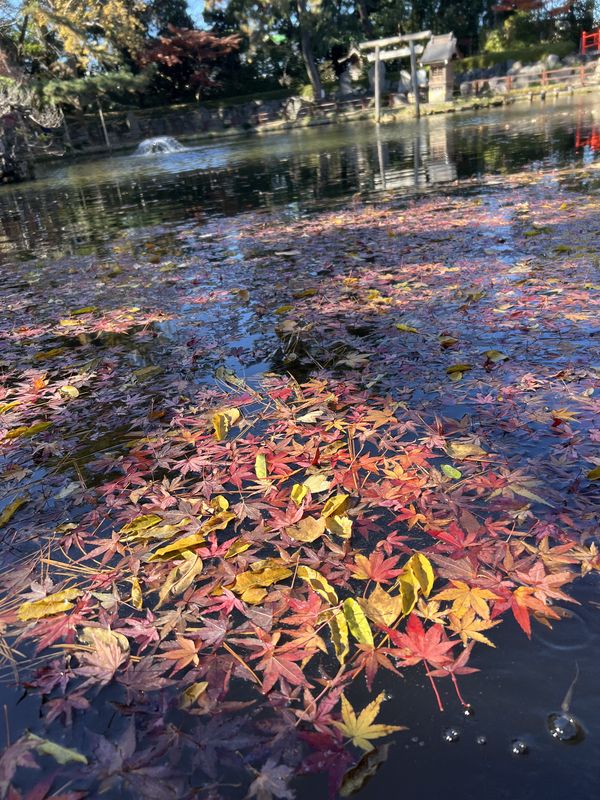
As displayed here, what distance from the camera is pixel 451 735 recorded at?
127 centimetres

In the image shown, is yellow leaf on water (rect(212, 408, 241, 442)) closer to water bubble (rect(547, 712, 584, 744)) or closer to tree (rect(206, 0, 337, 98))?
water bubble (rect(547, 712, 584, 744))

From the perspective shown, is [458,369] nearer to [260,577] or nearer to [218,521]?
[218,521]

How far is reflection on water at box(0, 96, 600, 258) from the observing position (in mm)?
10078

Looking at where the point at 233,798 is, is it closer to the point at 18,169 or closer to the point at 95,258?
the point at 95,258

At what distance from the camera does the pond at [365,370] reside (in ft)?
4.15

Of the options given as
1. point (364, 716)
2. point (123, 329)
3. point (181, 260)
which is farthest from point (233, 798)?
point (181, 260)

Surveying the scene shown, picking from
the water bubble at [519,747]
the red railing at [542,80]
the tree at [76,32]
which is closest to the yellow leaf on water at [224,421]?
the water bubble at [519,747]

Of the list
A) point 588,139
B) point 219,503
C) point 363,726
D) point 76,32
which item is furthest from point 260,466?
point 76,32

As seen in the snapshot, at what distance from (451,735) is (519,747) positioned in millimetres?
156

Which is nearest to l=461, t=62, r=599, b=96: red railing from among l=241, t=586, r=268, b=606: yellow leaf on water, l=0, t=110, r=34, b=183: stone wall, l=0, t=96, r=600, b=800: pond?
l=0, t=96, r=600, b=800: pond

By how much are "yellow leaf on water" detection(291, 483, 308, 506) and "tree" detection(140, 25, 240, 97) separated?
143ft

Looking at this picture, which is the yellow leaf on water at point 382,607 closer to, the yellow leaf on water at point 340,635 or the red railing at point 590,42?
the yellow leaf on water at point 340,635

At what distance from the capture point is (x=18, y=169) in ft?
76.9

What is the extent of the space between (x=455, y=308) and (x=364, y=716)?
325 centimetres
